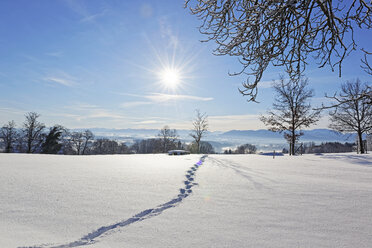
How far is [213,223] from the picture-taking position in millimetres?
2500

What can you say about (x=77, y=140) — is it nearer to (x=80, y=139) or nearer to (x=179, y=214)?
(x=80, y=139)

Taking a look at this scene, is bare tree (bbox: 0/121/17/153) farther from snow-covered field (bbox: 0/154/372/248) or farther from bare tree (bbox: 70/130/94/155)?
snow-covered field (bbox: 0/154/372/248)

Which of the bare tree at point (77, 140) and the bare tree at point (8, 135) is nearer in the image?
the bare tree at point (8, 135)

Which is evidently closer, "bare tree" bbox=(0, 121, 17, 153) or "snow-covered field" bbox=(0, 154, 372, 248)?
"snow-covered field" bbox=(0, 154, 372, 248)

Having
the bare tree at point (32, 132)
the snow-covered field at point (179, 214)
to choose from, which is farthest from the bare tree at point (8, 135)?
the snow-covered field at point (179, 214)

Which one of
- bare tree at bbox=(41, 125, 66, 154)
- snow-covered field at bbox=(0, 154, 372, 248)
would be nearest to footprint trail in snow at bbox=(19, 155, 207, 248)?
snow-covered field at bbox=(0, 154, 372, 248)

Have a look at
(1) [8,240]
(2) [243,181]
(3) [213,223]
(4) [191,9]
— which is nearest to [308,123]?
(2) [243,181]

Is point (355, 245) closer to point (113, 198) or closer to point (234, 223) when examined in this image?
point (234, 223)

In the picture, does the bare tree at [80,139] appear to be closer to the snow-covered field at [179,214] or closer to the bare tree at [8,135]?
the bare tree at [8,135]

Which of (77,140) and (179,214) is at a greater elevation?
(77,140)

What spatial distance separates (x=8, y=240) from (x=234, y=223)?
2.56 meters

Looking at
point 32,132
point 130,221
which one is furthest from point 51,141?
point 130,221

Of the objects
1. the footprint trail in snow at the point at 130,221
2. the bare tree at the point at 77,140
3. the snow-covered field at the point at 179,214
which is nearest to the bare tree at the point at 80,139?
the bare tree at the point at 77,140

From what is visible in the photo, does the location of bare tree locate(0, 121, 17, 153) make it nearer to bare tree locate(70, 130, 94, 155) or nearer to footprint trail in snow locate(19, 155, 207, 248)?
bare tree locate(70, 130, 94, 155)
